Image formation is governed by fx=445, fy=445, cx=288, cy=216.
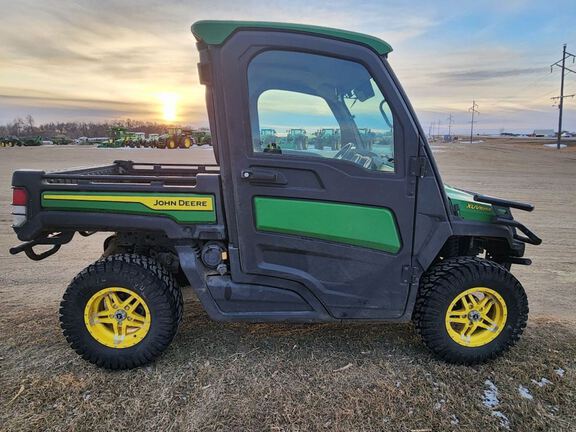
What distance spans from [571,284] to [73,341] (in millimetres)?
5032

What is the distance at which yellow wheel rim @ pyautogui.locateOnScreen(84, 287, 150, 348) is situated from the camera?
3168 millimetres

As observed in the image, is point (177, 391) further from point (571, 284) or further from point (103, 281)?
point (571, 284)

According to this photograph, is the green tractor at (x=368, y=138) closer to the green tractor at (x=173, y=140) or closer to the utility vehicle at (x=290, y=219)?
the utility vehicle at (x=290, y=219)

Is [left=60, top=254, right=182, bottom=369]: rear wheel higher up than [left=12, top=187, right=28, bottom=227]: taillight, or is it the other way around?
[left=12, top=187, right=28, bottom=227]: taillight

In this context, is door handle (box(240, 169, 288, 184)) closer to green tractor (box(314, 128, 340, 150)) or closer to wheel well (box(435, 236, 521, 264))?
green tractor (box(314, 128, 340, 150))

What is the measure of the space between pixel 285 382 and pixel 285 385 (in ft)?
0.11

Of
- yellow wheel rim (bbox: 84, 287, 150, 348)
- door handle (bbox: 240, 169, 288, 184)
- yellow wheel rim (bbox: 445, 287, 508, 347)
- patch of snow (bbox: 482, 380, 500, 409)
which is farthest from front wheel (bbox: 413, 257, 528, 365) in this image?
yellow wheel rim (bbox: 84, 287, 150, 348)

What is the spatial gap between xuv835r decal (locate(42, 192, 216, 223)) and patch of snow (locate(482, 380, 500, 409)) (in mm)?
2145

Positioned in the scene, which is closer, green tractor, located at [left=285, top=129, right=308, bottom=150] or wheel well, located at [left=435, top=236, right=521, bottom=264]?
green tractor, located at [left=285, top=129, right=308, bottom=150]

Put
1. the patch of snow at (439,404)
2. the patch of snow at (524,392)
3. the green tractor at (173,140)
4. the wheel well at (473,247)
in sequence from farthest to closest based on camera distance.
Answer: the green tractor at (173,140) → the wheel well at (473,247) → the patch of snow at (524,392) → the patch of snow at (439,404)

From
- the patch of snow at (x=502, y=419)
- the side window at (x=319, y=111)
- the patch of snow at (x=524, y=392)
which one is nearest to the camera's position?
the patch of snow at (x=502, y=419)

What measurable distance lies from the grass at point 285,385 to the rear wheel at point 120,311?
135mm

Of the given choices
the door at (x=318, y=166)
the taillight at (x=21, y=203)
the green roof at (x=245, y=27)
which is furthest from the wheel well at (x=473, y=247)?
the taillight at (x=21, y=203)

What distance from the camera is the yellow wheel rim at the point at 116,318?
3.17 meters
